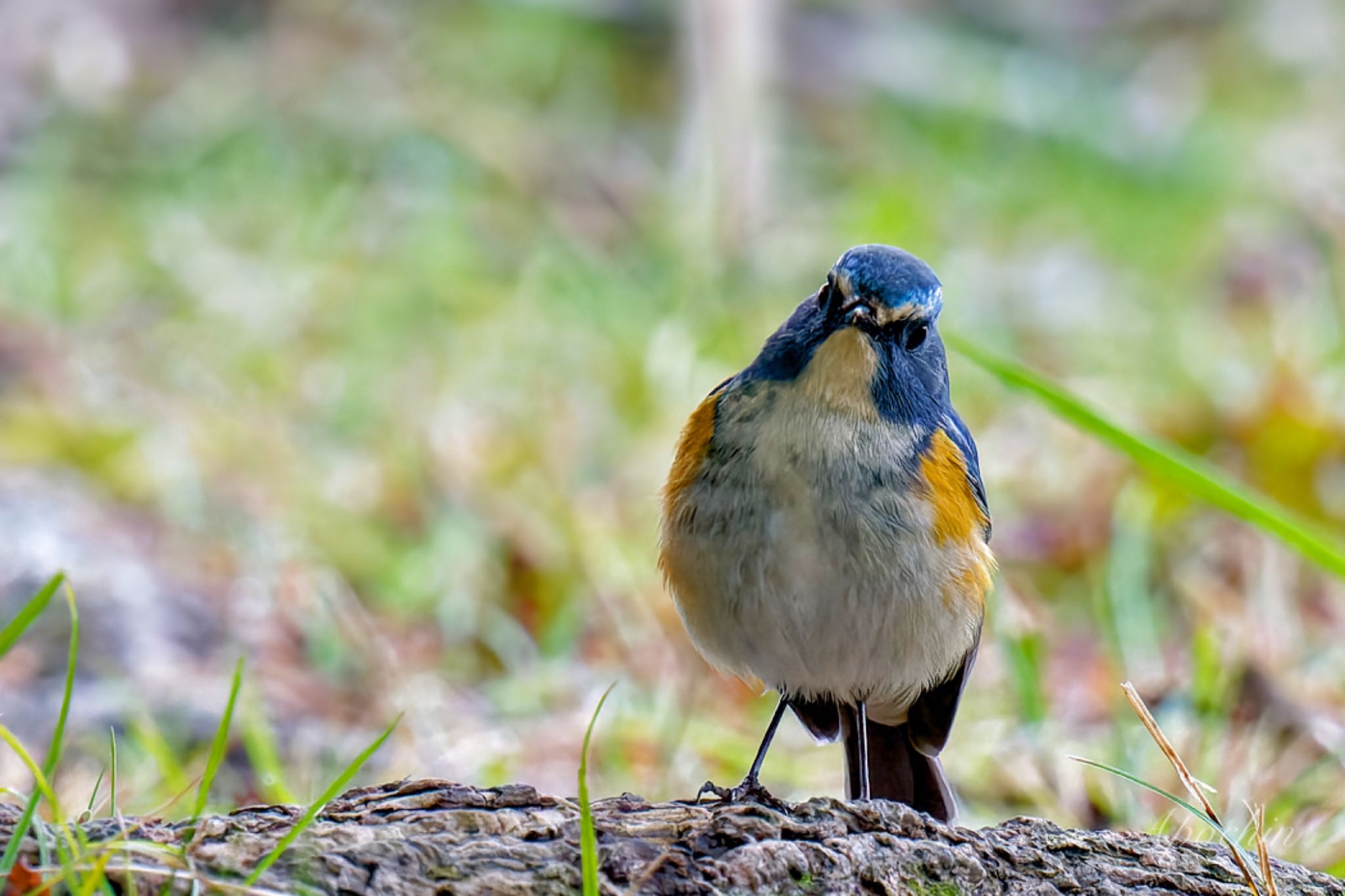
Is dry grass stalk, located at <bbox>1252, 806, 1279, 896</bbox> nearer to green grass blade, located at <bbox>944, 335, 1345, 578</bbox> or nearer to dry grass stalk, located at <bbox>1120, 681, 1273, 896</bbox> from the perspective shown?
dry grass stalk, located at <bbox>1120, 681, 1273, 896</bbox>

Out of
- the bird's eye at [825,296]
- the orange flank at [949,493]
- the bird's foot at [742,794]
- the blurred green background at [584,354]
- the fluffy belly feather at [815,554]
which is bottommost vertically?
the bird's foot at [742,794]

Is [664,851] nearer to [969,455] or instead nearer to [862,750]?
[862,750]

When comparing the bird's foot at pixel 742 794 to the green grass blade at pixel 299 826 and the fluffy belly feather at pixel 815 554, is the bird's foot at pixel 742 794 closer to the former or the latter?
the fluffy belly feather at pixel 815 554

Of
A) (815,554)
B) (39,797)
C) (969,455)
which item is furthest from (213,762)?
(969,455)

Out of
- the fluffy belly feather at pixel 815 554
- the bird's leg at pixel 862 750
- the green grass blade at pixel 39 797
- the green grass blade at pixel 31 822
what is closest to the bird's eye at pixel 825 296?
the fluffy belly feather at pixel 815 554

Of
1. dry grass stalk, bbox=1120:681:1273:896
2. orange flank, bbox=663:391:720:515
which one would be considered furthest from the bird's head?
dry grass stalk, bbox=1120:681:1273:896

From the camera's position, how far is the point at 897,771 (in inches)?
148

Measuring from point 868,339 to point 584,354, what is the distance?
12.4ft

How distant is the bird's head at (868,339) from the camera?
3.15 metres

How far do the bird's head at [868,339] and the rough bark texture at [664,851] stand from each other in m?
0.97

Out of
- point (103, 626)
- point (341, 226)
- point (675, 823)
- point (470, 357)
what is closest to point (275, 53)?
point (341, 226)

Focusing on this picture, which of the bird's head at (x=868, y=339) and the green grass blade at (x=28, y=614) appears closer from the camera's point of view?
the green grass blade at (x=28, y=614)

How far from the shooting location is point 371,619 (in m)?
5.10

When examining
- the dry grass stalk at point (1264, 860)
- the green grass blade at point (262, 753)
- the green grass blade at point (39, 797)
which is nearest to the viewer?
the green grass blade at point (39, 797)
